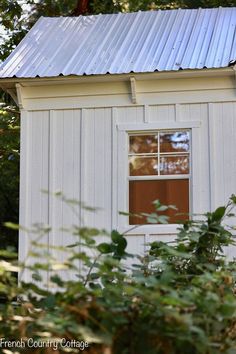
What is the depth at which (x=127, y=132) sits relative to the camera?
11203 millimetres

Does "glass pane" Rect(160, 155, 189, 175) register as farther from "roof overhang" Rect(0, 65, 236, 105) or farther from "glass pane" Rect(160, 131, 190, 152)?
"roof overhang" Rect(0, 65, 236, 105)

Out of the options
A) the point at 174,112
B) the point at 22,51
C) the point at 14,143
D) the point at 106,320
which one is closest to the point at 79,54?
the point at 22,51

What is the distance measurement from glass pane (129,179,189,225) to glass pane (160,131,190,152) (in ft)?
1.59

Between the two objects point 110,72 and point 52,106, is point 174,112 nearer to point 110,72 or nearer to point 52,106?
point 110,72

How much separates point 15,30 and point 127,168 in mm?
10575

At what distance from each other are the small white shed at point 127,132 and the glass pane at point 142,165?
1 centimetres

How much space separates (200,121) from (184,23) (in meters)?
2.69

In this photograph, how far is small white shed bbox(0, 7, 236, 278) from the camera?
10.8 metres

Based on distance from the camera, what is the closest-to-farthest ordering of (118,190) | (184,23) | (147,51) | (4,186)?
1. (118,190)
2. (147,51)
3. (184,23)
4. (4,186)

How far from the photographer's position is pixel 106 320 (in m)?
2.80

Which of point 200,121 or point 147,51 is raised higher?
point 147,51

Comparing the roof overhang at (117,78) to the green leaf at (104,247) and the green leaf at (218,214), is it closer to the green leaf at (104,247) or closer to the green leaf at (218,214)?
the green leaf at (218,214)

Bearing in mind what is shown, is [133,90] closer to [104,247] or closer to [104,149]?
[104,149]

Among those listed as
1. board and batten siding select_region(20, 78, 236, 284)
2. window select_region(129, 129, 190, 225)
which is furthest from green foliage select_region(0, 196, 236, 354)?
window select_region(129, 129, 190, 225)
